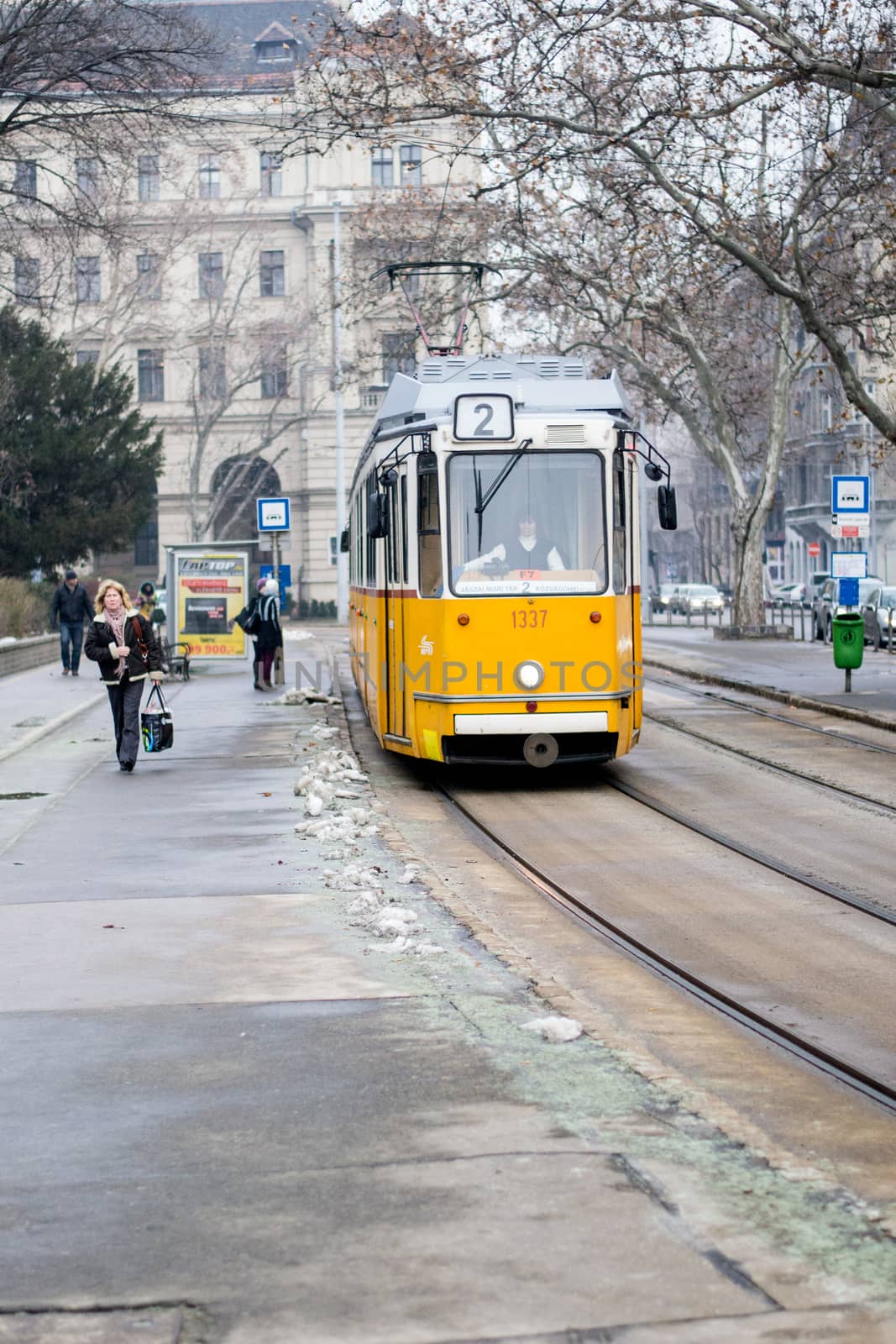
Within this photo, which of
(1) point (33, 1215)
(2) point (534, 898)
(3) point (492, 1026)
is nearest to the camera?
(1) point (33, 1215)

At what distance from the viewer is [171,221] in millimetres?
52219

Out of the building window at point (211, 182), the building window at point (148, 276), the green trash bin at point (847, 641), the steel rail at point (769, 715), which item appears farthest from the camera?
the building window at point (211, 182)

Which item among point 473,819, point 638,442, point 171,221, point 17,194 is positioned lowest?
point 473,819

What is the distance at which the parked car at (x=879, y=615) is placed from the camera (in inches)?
1652

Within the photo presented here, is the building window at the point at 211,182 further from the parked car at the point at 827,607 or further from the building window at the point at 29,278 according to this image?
the parked car at the point at 827,607

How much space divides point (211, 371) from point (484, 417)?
48411 mm

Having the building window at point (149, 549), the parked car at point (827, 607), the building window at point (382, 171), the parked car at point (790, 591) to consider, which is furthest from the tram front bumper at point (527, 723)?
the building window at point (149, 549)

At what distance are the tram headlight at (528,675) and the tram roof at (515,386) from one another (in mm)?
2154

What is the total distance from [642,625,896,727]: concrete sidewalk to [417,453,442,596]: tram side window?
785 centimetres

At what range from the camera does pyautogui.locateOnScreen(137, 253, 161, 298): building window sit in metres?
52.4

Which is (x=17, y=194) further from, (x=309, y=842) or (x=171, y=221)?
(x=171, y=221)

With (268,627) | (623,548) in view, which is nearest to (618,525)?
(623,548)

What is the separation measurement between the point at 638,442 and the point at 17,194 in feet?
27.5

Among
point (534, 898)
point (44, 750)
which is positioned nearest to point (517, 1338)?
point (534, 898)
